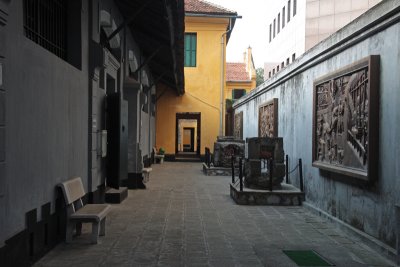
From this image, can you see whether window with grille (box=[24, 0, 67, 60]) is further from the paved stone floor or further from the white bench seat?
the paved stone floor

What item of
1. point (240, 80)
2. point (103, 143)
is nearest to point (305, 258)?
point (103, 143)

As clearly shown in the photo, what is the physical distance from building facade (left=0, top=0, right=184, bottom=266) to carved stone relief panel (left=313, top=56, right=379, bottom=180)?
10.9ft

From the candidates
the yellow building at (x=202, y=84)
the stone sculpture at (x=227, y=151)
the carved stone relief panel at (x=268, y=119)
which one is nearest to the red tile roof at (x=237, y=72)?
the yellow building at (x=202, y=84)

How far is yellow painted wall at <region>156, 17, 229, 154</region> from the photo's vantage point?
957 inches

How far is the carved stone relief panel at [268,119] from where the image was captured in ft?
41.9

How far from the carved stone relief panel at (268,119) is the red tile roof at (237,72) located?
22835mm

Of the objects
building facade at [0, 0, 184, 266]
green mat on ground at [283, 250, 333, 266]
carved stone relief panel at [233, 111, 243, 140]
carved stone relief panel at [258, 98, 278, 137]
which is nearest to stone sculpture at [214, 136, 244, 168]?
carved stone relief panel at [258, 98, 278, 137]

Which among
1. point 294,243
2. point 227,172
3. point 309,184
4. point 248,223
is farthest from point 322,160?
point 227,172

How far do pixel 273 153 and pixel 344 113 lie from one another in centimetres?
353

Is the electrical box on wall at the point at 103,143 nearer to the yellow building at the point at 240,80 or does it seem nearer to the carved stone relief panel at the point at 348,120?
the carved stone relief panel at the point at 348,120

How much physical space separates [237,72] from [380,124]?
113ft

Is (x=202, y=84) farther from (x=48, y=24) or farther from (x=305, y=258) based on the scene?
(x=305, y=258)

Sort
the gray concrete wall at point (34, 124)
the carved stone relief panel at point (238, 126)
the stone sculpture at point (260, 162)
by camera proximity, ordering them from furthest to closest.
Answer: the carved stone relief panel at point (238, 126) < the stone sculpture at point (260, 162) < the gray concrete wall at point (34, 124)

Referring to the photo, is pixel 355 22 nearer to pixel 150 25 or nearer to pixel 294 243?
pixel 294 243
